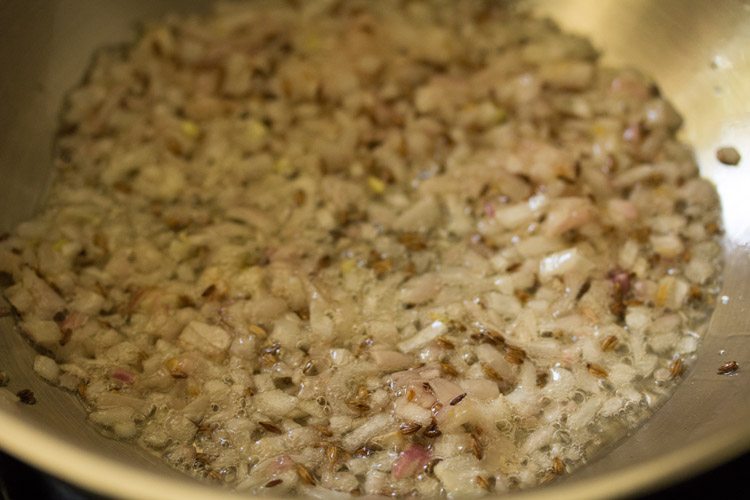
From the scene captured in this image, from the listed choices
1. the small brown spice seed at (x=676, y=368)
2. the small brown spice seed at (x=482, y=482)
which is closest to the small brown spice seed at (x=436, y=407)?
the small brown spice seed at (x=482, y=482)

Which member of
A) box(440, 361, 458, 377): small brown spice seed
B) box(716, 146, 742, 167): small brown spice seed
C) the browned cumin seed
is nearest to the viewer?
the browned cumin seed

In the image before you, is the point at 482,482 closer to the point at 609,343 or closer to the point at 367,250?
the point at 609,343

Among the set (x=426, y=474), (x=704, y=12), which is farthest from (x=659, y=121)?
(x=426, y=474)

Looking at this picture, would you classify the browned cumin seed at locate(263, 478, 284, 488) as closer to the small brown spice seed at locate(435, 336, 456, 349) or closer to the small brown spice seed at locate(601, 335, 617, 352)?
the small brown spice seed at locate(435, 336, 456, 349)

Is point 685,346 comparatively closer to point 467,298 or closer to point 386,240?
point 467,298

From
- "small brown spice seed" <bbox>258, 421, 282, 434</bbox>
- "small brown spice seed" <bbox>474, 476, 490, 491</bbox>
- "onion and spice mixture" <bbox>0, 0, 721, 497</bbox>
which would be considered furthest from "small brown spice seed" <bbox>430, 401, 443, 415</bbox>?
"small brown spice seed" <bbox>258, 421, 282, 434</bbox>

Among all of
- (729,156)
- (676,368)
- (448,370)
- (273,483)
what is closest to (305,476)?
(273,483)

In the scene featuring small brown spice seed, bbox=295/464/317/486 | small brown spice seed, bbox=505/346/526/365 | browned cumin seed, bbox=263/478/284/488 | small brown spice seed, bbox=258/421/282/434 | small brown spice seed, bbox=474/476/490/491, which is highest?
small brown spice seed, bbox=505/346/526/365
